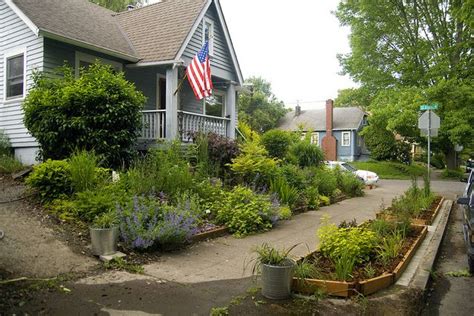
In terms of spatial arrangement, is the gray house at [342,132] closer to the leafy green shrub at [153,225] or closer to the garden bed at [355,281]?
the leafy green shrub at [153,225]

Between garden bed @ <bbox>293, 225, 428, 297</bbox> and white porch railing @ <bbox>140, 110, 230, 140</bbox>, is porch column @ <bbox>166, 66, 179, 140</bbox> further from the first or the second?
garden bed @ <bbox>293, 225, 428, 297</bbox>

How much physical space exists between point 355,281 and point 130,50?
12.8 meters

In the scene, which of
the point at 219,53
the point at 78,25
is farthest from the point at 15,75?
the point at 219,53

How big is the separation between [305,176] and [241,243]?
6.26 metres

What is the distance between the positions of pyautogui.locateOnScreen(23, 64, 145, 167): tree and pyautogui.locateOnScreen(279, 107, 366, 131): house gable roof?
33.1 meters

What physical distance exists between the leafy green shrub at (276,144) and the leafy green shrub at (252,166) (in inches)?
162

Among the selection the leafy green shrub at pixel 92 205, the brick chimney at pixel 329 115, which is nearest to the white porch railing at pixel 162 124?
the leafy green shrub at pixel 92 205

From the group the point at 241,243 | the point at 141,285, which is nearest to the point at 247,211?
the point at 241,243

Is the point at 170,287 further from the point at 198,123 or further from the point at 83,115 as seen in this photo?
the point at 198,123

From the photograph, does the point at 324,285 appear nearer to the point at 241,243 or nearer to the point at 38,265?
the point at 241,243

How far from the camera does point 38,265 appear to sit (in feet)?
17.4

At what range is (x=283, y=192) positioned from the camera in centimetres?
1055

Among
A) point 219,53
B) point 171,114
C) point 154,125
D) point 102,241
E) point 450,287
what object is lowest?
point 450,287

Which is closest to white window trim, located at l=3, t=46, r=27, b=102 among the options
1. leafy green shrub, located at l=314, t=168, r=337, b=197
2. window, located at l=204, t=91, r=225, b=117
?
window, located at l=204, t=91, r=225, b=117
